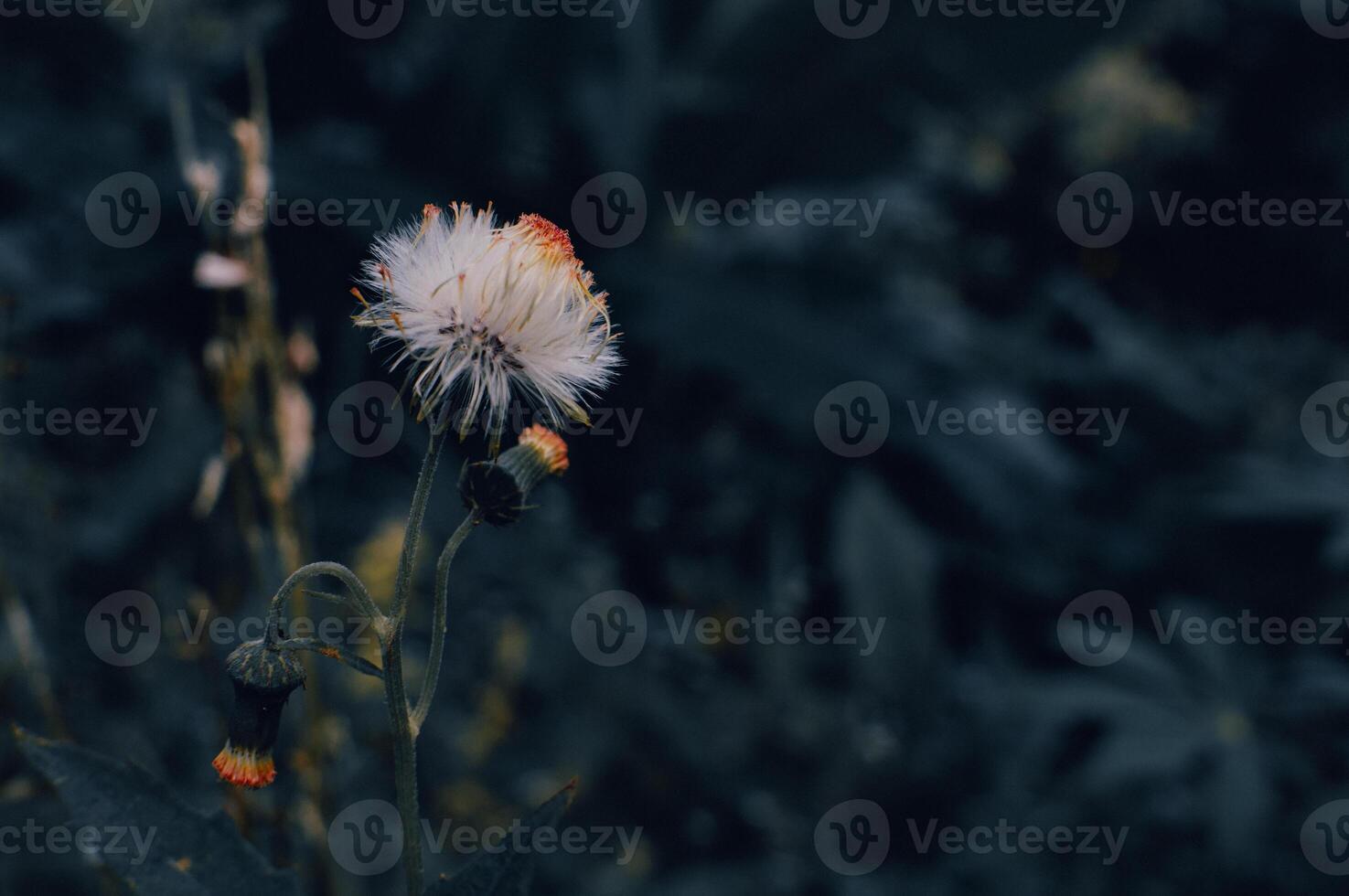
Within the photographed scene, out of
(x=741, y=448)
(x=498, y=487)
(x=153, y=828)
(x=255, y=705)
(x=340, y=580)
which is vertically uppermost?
(x=741, y=448)

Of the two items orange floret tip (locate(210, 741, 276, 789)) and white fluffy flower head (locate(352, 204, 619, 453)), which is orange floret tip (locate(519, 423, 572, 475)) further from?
orange floret tip (locate(210, 741, 276, 789))

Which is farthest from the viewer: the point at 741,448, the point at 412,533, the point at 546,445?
the point at 741,448

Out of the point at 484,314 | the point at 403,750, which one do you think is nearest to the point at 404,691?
the point at 403,750

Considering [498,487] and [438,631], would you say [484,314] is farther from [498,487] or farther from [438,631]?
[438,631]

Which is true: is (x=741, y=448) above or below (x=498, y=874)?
above

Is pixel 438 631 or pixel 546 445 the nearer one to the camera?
pixel 438 631

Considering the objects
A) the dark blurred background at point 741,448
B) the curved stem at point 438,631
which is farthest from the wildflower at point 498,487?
the dark blurred background at point 741,448

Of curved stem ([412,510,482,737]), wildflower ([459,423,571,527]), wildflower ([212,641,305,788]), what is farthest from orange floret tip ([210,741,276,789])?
wildflower ([459,423,571,527])

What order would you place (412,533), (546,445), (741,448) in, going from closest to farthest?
(412,533)
(546,445)
(741,448)
